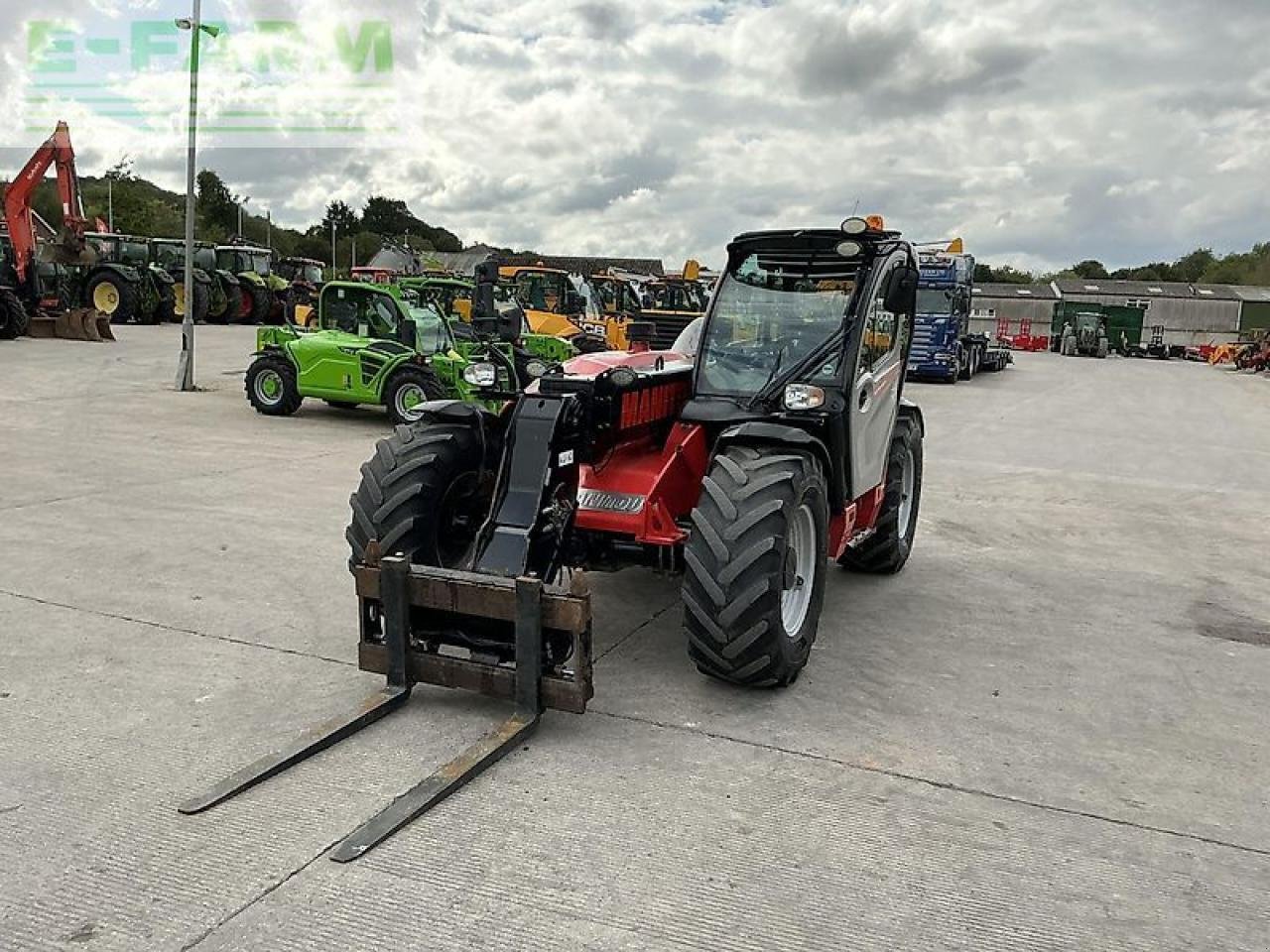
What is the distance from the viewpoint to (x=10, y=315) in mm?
21781

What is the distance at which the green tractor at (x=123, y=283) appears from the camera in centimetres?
2639

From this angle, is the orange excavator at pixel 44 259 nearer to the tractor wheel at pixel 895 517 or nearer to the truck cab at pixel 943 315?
the truck cab at pixel 943 315

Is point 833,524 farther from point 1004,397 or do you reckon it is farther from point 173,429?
point 1004,397

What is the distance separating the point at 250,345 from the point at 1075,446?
18.3 meters

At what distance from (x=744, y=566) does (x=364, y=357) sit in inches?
393

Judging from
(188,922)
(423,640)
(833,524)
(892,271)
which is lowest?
(188,922)

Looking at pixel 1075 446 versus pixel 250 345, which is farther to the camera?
pixel 250 345

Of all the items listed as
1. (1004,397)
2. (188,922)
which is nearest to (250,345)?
(1004,397)

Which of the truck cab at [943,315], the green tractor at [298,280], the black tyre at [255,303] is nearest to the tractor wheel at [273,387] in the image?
the truck cab at [943,315]

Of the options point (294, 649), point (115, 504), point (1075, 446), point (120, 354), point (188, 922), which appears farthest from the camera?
point (120, 354)

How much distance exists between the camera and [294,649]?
510cm

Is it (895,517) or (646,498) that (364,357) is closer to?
(895,517)

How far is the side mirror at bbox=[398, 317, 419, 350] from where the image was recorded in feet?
44.7

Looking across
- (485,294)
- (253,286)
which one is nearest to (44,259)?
(253,286)
